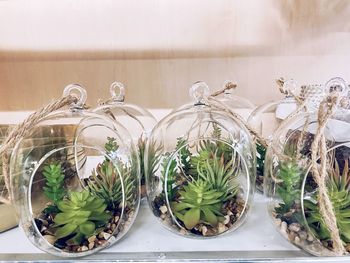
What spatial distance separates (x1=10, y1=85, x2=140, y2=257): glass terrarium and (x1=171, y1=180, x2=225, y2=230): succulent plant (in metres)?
0.08

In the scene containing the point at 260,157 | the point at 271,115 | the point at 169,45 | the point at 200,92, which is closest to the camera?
the point at 200,92

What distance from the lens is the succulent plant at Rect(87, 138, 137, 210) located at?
52cm

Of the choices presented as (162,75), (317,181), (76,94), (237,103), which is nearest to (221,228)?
(317,181)

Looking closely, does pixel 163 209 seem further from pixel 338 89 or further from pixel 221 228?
pixel 338 89

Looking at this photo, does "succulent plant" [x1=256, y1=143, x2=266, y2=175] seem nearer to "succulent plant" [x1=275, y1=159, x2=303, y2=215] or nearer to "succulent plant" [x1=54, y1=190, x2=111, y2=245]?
"succulent plant" [x1=275, y1=159, x2=303, y2=215]

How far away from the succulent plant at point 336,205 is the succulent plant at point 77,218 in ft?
0.92

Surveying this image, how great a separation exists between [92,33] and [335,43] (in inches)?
28.9

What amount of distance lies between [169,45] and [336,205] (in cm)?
75

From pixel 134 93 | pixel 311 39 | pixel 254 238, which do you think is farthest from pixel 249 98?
pixel 254 238

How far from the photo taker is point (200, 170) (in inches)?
21.7

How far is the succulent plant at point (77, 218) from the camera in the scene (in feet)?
1.55

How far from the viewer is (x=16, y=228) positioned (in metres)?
0.55

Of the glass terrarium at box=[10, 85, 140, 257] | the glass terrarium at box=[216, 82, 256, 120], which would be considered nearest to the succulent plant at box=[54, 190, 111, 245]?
the glass terrarium at box=[10, 85, 140, 257]

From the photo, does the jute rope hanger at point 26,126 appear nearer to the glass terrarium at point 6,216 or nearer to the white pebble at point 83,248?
the glass terrarium at point 6,216
